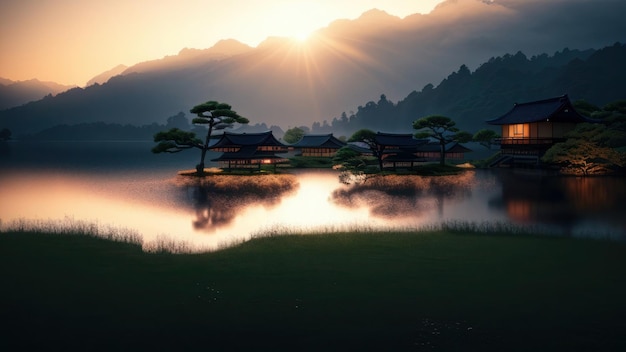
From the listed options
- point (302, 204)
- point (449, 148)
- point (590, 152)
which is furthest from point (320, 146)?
point (302, 204)

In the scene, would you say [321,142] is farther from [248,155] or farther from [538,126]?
[538,126]

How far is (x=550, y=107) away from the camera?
62.3 m

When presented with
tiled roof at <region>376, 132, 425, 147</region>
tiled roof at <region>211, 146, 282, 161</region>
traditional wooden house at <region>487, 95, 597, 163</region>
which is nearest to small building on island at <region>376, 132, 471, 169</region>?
tiled roof at <region>376, 132, 425, 147</region>

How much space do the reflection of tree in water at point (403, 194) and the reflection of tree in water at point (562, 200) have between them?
432cm

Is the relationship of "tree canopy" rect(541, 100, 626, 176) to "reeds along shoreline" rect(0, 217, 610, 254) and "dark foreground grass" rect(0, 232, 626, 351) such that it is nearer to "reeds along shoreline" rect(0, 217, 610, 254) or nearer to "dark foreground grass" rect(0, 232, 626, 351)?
"reeds along shoreline" rect(0, 217, 610, 254)

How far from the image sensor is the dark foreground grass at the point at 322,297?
10.4 metres

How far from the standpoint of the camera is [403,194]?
1564 inches

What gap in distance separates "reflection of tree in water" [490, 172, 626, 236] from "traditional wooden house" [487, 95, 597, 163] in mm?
13559

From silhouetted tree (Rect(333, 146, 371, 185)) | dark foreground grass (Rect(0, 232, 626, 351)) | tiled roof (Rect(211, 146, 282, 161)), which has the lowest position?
dark foreground grass (Rect(0, 232, 626, 351))

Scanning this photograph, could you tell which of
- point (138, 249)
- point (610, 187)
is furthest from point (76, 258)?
point (610, 187)

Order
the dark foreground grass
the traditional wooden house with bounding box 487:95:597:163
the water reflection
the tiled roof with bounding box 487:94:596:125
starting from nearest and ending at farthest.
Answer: the dark foreground grass, the water reflection, the tiled roof with bounding box 487:94:596:125, the traditional wooden house with bounding box 487:95:597:163

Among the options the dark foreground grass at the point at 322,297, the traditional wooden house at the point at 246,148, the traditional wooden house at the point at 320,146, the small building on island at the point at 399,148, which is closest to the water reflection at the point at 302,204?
the dark foreground grass at the point at 322,297

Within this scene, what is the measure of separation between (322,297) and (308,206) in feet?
70.0

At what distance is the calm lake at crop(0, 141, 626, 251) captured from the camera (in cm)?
2484
